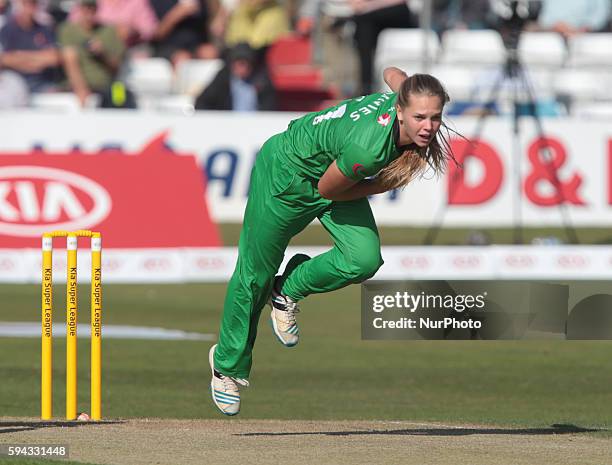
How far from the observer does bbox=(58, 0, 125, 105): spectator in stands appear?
19531 mm

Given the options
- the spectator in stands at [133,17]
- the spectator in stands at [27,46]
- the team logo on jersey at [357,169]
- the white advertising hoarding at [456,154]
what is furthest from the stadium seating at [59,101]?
the team logo on jersey at [357,169]

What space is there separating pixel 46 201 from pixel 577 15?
29.6 ft

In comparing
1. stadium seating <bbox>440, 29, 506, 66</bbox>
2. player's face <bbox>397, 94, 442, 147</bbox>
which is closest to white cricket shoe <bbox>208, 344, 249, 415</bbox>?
player's face <bbox>397, 94, 442, 147</bbox>

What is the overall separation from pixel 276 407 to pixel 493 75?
1066 cm

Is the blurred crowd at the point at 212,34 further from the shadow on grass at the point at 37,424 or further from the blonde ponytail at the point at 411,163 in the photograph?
the blonde ponytail at the point at 411,163

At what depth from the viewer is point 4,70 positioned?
19.3 metres

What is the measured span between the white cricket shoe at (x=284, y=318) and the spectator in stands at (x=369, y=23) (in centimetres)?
1141

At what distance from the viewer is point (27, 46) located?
19688 mm

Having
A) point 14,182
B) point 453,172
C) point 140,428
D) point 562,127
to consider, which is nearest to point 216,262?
point 14,182

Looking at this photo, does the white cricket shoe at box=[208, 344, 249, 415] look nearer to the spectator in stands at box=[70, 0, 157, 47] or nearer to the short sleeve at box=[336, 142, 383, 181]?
the short sleeve at box=[336, 142, 383, 181]

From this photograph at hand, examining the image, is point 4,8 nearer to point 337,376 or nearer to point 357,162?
point 337,376

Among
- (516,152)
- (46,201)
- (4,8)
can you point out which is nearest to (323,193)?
(46,201)

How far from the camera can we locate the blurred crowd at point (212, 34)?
1891 centimetres

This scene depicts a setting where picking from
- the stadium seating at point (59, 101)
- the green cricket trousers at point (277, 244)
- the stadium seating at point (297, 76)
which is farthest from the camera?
the stadium seating at point (297, 76)
